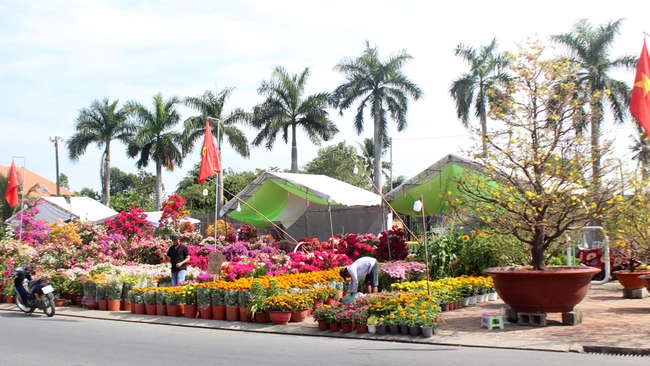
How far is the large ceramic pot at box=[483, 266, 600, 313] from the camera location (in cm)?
923

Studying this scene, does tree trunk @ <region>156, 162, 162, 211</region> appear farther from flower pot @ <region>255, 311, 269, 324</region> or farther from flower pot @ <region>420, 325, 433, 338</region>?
flower pot @ <region>420, 325, 433, 338</region>

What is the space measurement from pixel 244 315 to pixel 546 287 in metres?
5.72

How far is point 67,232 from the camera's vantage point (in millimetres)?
18438

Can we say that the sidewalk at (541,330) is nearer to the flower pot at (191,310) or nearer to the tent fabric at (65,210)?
the flower pot at (191,310)

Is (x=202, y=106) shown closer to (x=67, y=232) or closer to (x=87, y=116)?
(x=87, y=116)

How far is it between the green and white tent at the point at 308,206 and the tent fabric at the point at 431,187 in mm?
1891

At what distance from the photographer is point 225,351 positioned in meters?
8.58

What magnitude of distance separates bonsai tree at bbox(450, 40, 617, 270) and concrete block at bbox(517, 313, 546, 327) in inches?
31.9

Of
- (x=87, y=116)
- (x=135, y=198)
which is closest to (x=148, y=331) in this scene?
(x=87, y=116)

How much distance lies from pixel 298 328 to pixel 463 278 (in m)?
4.32

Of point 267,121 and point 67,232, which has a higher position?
point 267,121

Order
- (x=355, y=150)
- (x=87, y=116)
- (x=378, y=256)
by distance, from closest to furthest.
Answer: (x=378, y=256), (x=87, y=116), (x=355, y=150)

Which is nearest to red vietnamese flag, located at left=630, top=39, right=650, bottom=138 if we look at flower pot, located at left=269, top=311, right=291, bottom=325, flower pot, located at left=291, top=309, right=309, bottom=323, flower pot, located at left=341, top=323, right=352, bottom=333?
flower pot, located at left=341, top=323, right=352, bottom=333

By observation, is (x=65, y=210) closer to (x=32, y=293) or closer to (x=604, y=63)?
(x=32, y=293)
